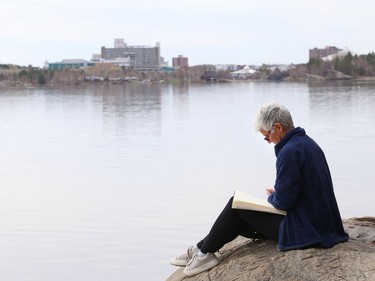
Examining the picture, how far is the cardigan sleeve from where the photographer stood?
424 cm

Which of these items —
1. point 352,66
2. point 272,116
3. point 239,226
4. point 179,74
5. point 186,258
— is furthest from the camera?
point 179,74

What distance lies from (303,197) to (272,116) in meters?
0.50

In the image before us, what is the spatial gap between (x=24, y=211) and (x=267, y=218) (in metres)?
6.37

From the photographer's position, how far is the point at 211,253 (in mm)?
4613

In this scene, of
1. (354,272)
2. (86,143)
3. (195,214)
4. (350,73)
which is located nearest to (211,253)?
(354,272)

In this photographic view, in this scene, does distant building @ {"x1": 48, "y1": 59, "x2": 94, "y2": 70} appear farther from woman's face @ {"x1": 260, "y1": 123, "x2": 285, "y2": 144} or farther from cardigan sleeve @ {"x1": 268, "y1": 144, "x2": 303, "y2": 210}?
cardigan sleeve @ {"x1": 268, "y1": 144, "x2": 303, "y2": 210}

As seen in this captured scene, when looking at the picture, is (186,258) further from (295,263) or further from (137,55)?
(137,55)

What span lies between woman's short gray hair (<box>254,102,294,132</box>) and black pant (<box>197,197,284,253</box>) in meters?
0.50

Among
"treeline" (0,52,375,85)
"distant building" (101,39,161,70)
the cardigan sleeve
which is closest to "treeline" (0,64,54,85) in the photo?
"treeline" (0,52,375,85)

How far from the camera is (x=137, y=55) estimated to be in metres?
193

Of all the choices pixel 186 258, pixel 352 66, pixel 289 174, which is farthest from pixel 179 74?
pixel 289 174

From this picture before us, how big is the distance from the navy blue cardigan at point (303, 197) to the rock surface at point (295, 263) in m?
0.07

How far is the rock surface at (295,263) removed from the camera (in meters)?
4.07

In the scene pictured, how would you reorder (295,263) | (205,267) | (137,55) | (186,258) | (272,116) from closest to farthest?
(295,263) → (272,116) → (205,267) → (186,258) → (137,55)
